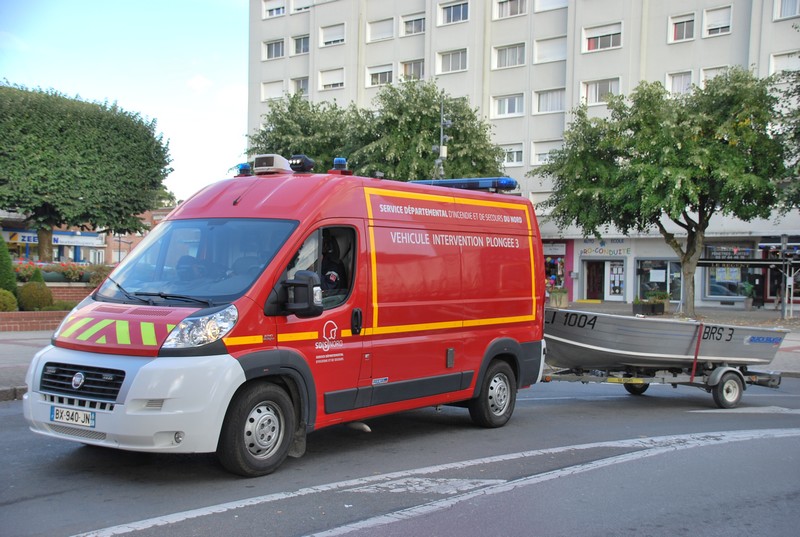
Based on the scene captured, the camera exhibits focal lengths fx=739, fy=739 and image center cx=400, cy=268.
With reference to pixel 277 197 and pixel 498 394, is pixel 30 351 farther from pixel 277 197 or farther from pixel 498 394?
pixel 498 394

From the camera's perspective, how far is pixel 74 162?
34938 millimetres

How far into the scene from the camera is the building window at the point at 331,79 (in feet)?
159

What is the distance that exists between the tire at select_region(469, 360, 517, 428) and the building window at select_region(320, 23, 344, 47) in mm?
43222

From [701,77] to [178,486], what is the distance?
37695 millimetres

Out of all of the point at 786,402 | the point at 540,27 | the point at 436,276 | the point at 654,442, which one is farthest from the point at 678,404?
the point at 540,27

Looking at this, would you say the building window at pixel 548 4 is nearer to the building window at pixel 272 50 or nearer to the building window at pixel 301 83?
the building window at pixel 301 83

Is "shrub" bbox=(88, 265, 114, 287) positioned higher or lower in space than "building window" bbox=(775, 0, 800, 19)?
lower

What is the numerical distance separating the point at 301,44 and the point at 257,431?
158ft

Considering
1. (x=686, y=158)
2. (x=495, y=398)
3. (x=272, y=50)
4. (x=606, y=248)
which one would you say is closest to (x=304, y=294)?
(x=495, y=398)

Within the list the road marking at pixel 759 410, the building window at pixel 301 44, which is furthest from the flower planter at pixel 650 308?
the building window at pixel 301 44

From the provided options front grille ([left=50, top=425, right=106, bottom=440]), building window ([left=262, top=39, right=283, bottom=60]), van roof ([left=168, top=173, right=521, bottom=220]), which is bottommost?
front grille ([left=50, top=425, right=106, bottom=440])

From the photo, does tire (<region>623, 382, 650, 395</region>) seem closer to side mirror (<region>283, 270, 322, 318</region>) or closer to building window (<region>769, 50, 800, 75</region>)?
side mirror (<region>283, 270, 322, 318</region>)

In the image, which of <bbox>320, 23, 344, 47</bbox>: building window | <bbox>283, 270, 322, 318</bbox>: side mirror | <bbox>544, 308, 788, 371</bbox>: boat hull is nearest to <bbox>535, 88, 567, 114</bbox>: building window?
<bbox>320, 23, 344, 47</bbox>: building window

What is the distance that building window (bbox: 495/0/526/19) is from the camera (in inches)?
1687
